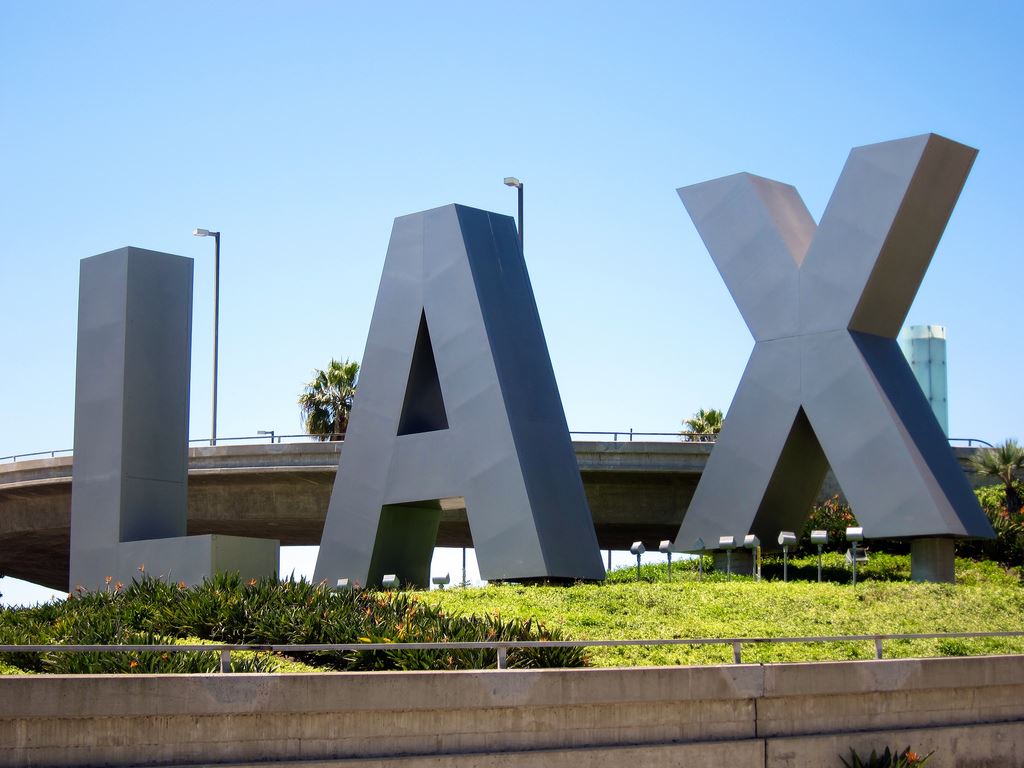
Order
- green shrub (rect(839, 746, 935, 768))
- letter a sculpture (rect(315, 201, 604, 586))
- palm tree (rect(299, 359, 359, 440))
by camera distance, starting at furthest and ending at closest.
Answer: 1. palm tree (rect(299, 359, 359, 440))
2. letter a sculpture (rect(315, 201, 604, 586))
3. green shrub (rect(839, 746, 935, 768))

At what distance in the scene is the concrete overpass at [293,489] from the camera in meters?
34.5

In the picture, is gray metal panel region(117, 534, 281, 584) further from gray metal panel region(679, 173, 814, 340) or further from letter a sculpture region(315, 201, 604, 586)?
gray metal panel region(679, 173, 814, 340)

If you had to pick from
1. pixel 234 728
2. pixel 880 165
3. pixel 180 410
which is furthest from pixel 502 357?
pixel 234 728

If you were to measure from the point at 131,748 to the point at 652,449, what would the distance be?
79.9 feet

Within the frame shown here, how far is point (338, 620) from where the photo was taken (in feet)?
49.5

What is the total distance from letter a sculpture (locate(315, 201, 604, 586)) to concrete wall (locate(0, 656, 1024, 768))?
826 cm

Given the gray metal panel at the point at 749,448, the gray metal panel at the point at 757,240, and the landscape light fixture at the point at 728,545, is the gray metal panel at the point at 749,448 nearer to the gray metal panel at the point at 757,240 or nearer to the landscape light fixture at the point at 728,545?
the landscape light fixture at the point at 728,545

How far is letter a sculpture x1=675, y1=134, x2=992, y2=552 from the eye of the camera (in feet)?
76.3

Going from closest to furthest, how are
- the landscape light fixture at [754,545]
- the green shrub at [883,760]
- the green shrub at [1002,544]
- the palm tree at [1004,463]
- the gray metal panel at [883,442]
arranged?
the green shrub at [883,760]
the gray metal panel at [883,442]
the landscape light fixture at [754,545]
the green shrub at [1002,544]
the palm tree at [1004,463]

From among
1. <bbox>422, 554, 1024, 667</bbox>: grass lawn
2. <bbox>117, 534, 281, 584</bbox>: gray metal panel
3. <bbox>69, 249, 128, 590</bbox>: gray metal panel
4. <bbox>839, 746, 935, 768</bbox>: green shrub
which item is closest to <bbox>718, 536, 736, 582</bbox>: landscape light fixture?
<bbox>422, 554, 1024, 667</bbox>: grass lawn

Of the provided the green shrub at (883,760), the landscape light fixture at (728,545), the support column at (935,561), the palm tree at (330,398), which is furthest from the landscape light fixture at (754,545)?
the palm tree at (330,398)

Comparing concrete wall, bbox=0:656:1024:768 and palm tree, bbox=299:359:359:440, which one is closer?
concrete wall, bbox=0:656:1024:768

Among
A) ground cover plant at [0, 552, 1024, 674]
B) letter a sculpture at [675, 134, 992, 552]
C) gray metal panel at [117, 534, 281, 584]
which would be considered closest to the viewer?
ground cover plant at [0, 552, 1024, 674]

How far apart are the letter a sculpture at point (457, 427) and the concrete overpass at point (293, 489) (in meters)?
8.80
